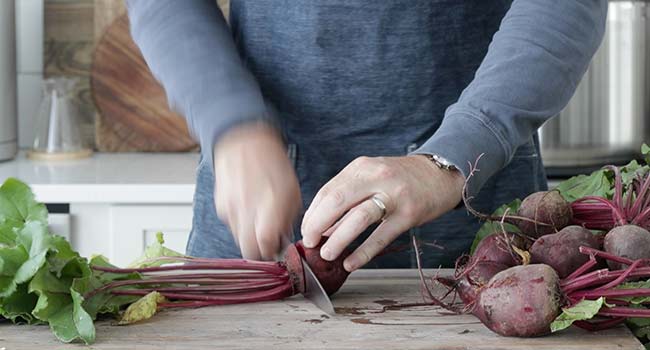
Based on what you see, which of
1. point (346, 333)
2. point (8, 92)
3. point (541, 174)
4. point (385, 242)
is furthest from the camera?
point (8, 92)

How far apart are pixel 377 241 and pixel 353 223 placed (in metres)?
0.07

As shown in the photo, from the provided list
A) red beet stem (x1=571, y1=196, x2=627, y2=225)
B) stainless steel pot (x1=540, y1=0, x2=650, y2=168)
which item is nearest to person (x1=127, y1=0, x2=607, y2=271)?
red beet stem (x1=571, y1=196, x2=627, y2=225)

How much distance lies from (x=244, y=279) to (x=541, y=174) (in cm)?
53

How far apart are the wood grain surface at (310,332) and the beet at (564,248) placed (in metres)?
0.07

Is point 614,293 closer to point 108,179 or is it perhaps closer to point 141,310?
point 141,310

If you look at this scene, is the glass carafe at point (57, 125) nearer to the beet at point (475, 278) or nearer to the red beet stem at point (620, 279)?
the beet at point (475, 278)

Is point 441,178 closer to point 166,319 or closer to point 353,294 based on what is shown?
point 353,294

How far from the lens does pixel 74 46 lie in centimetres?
280

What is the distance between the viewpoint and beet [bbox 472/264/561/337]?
107 cm

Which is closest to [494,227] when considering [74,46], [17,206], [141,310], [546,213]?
[546,213]

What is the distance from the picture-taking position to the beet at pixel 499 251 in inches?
46.5

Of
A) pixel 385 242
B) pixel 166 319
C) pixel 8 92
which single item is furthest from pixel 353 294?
pixel 8 92

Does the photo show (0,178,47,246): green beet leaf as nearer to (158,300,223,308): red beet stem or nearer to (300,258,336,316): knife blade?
(158,300,223,308): red beet stem

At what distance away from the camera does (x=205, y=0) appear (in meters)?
1.44
